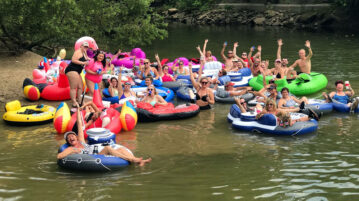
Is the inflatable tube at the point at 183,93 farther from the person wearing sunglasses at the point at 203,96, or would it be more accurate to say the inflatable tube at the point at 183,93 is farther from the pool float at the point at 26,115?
the pool float at the point at 26,115

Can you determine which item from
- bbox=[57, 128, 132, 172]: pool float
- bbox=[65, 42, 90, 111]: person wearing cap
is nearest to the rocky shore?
bbox=[65, 42, 90, 111]: person wearing cap

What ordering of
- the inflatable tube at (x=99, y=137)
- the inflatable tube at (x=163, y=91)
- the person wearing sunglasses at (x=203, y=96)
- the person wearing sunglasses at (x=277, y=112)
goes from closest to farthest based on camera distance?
the inflatable tube at (x=99, y=137), the person wearing sunglasses at (x=277, y=112), the person wearing sunglasses at (x=203, y=96), the inflatable tube at (x=163, y=91)

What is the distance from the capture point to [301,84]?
1401 cm

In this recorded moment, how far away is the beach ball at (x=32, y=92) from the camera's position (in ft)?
42.9

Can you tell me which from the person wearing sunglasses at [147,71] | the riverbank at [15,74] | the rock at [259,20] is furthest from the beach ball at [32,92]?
the rock at [259,20]

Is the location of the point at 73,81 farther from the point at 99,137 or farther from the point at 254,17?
the point at 254,17

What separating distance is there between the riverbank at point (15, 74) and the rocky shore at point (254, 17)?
957 inches

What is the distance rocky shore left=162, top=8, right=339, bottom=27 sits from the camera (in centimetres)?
3562

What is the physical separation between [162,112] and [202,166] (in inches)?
134

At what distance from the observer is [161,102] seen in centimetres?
1201

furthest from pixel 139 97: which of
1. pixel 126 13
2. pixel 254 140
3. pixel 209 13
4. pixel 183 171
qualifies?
pixel 209 13

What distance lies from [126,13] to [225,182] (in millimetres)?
13536

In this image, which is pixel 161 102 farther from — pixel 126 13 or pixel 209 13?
pixel 209 13

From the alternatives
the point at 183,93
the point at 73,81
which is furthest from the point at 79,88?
the point at 183,93
